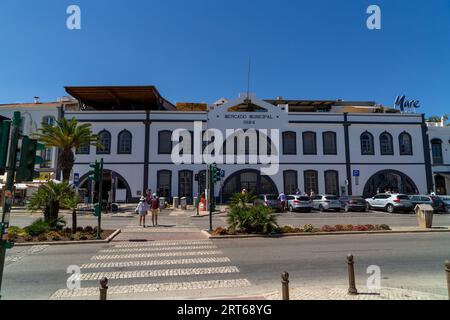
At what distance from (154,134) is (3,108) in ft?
59.5

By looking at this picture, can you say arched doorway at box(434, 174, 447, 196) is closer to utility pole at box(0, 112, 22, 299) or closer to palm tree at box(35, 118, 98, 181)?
palm tree at box(35, 118, 98, 181)

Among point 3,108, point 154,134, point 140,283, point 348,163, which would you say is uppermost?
point 3,108

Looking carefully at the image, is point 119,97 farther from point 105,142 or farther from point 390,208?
point 390,208

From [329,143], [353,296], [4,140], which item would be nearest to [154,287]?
[353,296]

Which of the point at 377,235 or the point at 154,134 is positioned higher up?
the point at 154,134

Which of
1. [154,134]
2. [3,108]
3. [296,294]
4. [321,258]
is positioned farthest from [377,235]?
[3,108]

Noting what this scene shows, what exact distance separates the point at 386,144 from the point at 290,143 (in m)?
11.2

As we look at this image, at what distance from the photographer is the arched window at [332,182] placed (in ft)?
113

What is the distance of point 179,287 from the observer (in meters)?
6.96

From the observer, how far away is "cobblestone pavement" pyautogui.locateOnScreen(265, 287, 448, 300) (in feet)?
19.3

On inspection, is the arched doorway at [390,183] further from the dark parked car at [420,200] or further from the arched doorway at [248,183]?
the arched doorway at [248,183]

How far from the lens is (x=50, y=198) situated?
14242mm

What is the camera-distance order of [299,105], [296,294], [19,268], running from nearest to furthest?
[296,294] < [19,268] < [299,105]
